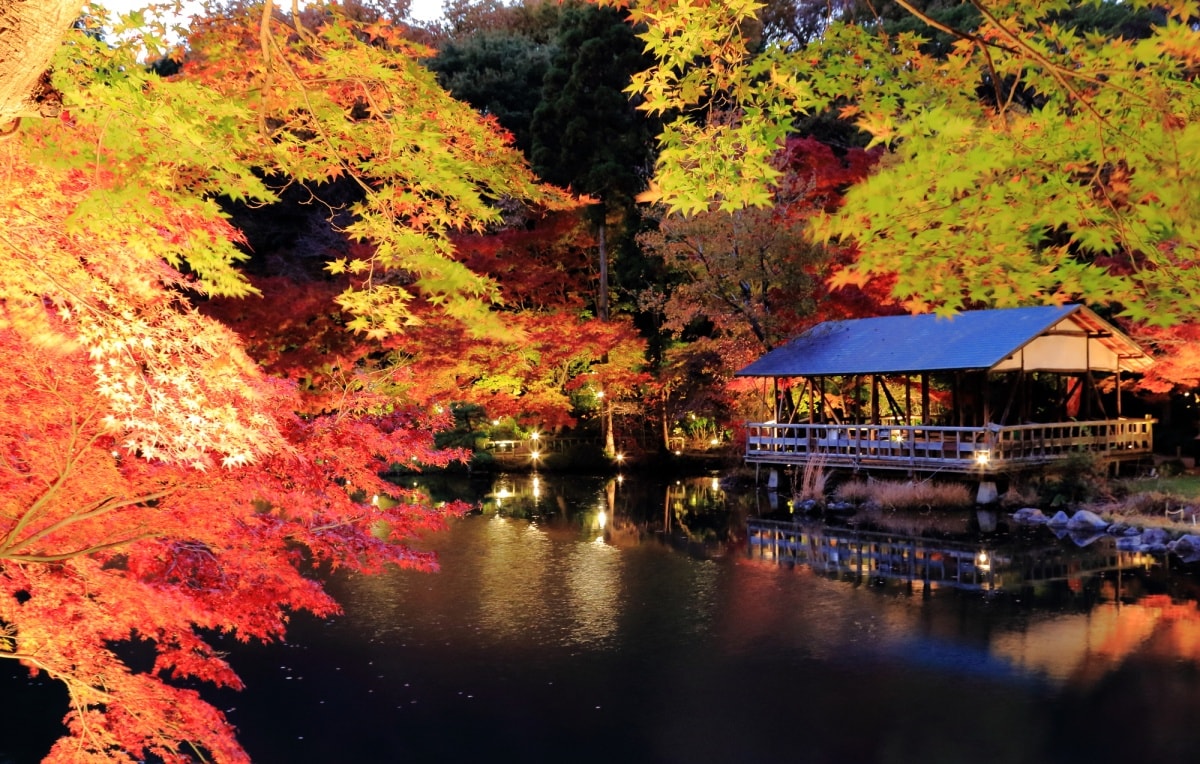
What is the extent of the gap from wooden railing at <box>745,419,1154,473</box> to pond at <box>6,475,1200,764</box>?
2985 millimetres

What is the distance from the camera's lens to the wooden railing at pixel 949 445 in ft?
57.6

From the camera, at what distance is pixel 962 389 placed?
69.8 ft

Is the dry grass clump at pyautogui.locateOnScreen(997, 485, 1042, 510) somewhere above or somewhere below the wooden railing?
below

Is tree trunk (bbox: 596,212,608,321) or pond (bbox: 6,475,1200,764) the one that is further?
tree trunk (bbox: 596,212,608,321)

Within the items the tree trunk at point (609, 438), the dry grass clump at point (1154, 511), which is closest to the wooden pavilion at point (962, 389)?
the dry grass clump at point (1154, 511)

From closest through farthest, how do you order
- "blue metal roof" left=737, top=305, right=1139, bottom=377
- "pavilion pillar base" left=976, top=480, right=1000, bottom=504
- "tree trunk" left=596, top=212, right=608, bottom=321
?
"pavilion pillar base" left=976, top=480, right=1000, bottom=504
"blue metal roof" left=737, top=305, right=1139, bottom=377
"tree trunk" left=596, top=212, right=608, bottom=321

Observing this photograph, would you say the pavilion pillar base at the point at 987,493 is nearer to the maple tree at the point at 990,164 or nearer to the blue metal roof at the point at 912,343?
the blue metal roof at the point at 912,343

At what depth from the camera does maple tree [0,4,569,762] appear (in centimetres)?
Result: 382

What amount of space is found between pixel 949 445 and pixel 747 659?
10.5m

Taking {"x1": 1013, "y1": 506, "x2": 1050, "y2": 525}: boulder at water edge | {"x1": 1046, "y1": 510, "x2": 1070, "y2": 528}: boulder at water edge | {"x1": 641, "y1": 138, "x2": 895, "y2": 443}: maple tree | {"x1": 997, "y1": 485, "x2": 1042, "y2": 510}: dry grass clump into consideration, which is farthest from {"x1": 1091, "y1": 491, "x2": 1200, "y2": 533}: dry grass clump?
{"x1": 641, "y1": 138, "x2": 895, "y2": 443}: maple tree

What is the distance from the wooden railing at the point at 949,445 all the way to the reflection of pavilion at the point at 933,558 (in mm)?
3005

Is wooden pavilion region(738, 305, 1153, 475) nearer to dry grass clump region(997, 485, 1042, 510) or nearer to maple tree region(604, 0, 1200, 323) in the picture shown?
dry grass clump region(997, 485, 1042, 510)

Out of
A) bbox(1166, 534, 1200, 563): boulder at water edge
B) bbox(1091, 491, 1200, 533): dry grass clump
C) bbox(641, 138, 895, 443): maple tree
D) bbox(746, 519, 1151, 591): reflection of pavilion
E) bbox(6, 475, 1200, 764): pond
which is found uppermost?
bbox(641, 138, 895, 443): maple tree

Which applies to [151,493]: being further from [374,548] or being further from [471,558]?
[471,558]
